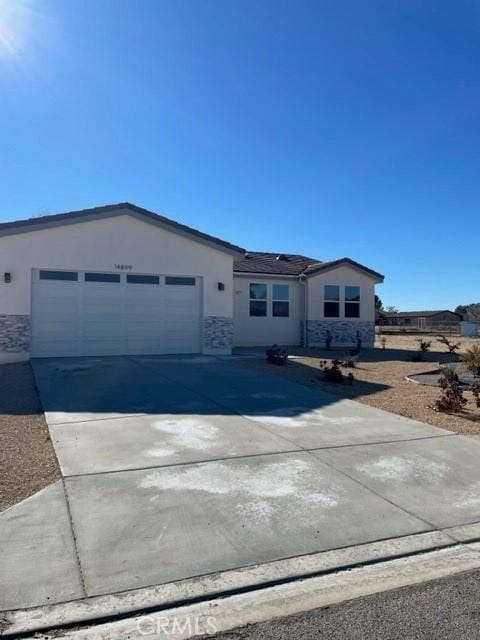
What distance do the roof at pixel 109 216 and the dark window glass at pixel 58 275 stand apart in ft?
4.32

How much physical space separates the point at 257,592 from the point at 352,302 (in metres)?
21.1

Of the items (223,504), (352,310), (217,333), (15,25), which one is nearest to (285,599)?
(223,504)

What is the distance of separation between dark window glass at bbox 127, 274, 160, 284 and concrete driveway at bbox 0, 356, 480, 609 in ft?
23.7

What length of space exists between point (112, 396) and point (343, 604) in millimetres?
7040

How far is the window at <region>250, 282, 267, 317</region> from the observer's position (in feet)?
71.9

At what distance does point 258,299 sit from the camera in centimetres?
2208

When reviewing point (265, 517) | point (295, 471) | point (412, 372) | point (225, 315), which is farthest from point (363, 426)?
point (225, 315)

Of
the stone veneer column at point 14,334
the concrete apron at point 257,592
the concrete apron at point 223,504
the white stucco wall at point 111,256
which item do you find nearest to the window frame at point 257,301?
the white stucco wall at point 111,256

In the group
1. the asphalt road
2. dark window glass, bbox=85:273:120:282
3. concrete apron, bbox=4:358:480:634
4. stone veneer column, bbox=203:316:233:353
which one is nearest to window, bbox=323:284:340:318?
stone veneer column, bbox=203:316:233:353

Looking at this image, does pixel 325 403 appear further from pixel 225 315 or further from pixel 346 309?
pixel 346 309

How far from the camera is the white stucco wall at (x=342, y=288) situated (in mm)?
22812

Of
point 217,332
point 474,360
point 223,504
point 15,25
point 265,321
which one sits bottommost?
point 223,504

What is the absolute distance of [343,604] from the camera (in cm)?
337

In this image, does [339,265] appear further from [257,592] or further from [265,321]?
[257,592]
